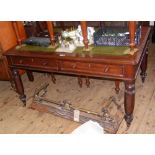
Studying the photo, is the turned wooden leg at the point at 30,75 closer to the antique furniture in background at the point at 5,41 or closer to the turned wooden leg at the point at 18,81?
the antique furniture in background at the point at 5,41

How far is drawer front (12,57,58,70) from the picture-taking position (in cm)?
253

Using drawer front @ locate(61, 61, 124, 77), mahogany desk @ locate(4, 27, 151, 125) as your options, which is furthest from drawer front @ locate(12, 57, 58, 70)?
drawer front @ locate(61, 61, 124, 77)

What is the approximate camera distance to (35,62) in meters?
2.63

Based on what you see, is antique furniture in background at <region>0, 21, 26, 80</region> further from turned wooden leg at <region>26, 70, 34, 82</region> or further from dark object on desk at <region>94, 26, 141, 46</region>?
dark object on desk at <region>94, 26, 141, 46</region>

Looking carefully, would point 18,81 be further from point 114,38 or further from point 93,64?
point 114,38

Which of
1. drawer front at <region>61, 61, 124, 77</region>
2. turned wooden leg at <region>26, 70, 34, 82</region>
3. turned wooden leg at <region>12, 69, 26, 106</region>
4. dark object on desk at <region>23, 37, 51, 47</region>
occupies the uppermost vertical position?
dark object on desk at <region>23, 37, 51, 47</region>

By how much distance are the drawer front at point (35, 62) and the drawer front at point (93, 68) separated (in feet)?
0.43

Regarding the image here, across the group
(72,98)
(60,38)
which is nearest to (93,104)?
(72,98)

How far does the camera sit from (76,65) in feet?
7.82

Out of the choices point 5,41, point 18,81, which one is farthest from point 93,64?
point 5,41

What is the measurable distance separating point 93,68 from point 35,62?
74cm

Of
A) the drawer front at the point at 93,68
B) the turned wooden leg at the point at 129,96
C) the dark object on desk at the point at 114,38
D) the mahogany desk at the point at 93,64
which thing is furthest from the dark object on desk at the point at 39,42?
the turned wooden leg at the point at 129,96
